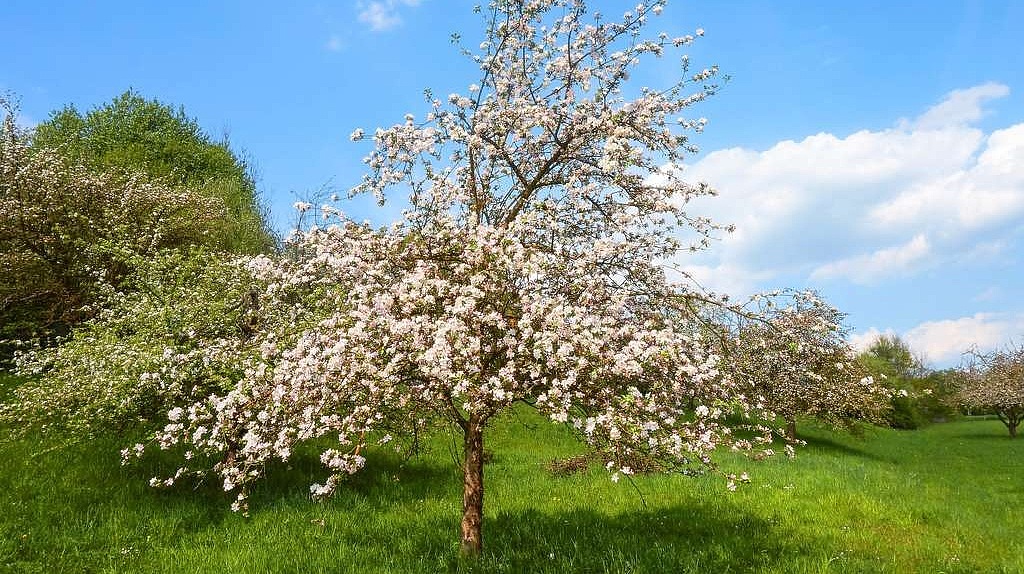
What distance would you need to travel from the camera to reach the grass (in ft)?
32.4

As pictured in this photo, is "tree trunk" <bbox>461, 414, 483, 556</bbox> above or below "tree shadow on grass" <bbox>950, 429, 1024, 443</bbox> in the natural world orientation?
above

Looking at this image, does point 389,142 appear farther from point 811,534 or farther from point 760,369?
point 811,534

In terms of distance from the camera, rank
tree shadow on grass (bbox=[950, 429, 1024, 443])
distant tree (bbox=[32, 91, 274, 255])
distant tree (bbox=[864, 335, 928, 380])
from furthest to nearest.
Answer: distant tree (bbox=[864, 335, 928, 380]) < tree shadow on grass (bbox=[950, 429, 1024, 443]) < distant tree (bbox=[32, 91, 274, 255])

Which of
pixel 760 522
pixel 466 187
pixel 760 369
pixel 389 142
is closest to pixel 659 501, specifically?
pixel 760 522

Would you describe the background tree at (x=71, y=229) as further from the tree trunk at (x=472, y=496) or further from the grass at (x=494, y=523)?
the tree trunk at (x=472, y=496)

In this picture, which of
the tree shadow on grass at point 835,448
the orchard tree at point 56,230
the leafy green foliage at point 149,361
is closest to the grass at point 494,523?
the leafy green foliage at point 149,361

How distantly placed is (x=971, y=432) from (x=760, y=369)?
6190cm

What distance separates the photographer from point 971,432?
56.5m

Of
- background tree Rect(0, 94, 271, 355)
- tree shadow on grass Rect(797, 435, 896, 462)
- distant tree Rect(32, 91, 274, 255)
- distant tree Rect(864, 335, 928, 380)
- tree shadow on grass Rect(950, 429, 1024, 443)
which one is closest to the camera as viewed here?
background tree Rect(0, 94, 271, 355)

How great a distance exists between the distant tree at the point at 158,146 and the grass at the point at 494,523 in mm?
22581

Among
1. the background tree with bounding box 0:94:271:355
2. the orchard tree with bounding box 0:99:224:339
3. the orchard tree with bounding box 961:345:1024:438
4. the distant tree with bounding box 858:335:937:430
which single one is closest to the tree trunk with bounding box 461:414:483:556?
the background tree with bounding box 0:94:271:355

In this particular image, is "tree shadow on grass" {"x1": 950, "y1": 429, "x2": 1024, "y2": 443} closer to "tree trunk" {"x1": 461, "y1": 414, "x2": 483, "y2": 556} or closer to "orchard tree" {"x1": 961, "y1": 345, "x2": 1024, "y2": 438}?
"orchard tree" {"x1": 961, "y1": 345, "x2": 1024, "y2": 438}

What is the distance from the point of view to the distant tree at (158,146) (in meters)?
36.9

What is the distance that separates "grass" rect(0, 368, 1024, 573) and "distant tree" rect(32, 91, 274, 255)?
22.6 m
